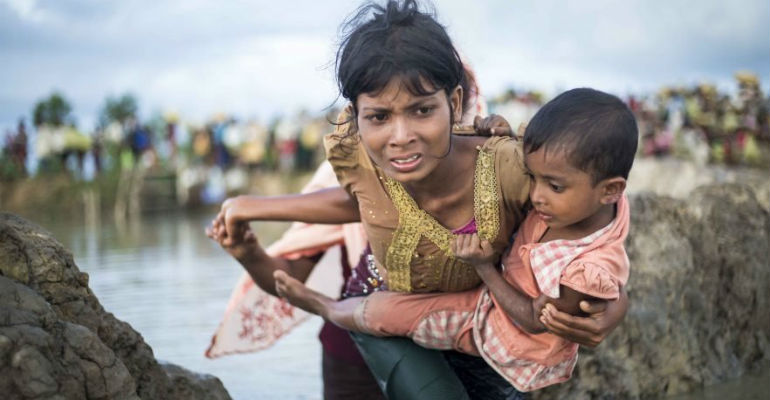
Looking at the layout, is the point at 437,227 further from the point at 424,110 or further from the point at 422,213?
the point at 424,110

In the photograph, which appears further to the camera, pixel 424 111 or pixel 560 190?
pixel 424 111

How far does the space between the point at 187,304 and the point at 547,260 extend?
512cm

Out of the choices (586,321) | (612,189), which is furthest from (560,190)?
(586,321)

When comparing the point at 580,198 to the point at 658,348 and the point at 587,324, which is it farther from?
the point at 658,348

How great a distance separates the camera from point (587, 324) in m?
2.62

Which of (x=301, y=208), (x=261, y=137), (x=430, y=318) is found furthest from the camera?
(x=261, y=137)

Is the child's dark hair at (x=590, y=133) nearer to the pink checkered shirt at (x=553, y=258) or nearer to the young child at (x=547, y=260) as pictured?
the young child at (x=547, y=260)

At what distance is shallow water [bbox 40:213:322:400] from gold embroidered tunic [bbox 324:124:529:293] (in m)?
1.71

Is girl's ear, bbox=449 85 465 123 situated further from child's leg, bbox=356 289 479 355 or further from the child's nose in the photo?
child's leg, bbox=356 289 479 355

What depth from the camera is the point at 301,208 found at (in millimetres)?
3232

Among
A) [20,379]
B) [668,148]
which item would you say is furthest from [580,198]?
[668,148]

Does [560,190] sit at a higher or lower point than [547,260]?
higher

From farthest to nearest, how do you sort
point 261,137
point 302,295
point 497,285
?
point 261,137, point 302,295, point 497,285

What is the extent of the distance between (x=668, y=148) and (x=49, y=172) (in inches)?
562
